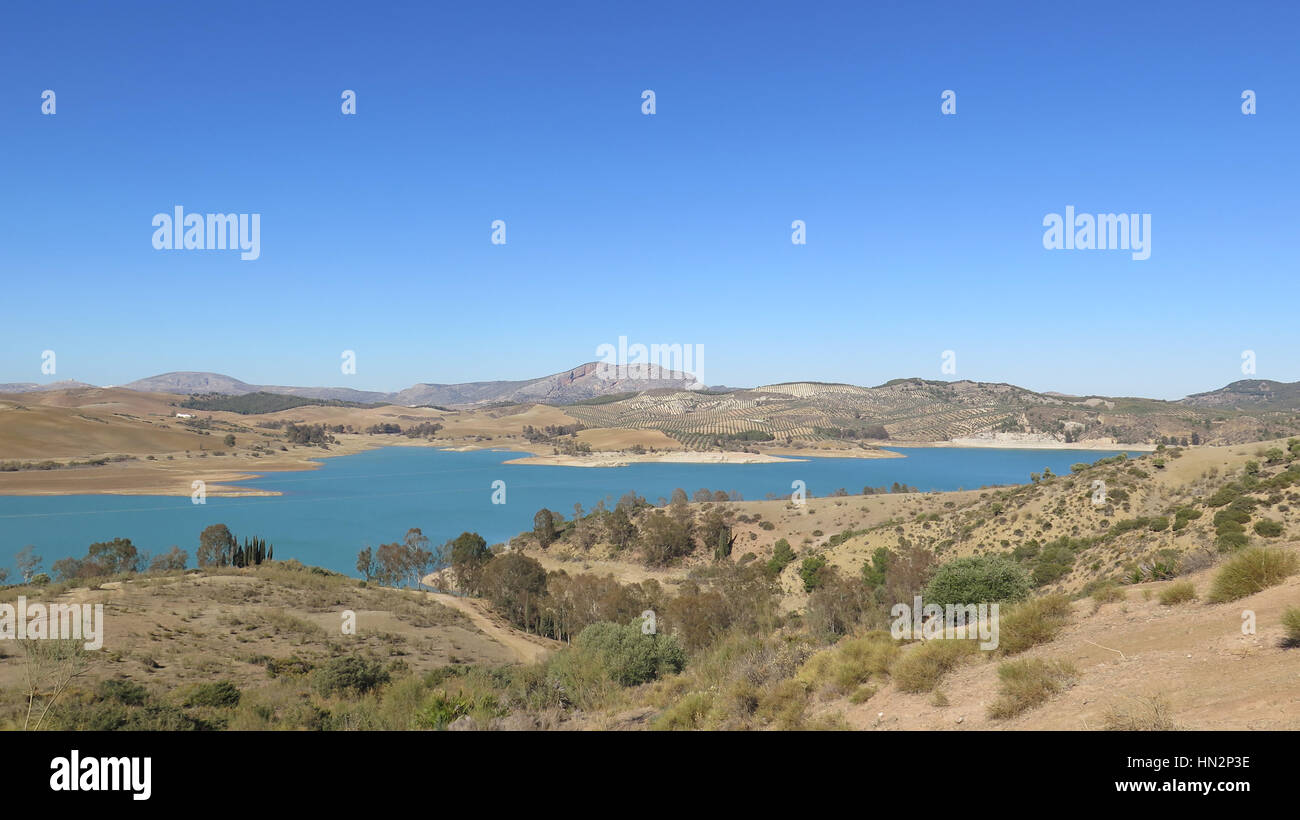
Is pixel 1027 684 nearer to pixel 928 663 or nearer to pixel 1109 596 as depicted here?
pixel 928 663

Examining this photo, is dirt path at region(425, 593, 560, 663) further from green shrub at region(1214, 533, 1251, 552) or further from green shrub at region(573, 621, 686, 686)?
green shrub at region(1214, 533, 1251, 552)

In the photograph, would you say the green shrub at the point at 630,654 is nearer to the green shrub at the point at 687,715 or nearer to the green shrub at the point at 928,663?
the green shrub at the point at 687,715

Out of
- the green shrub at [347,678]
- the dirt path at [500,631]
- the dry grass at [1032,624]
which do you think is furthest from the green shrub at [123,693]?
the dry grass at [1032,624]

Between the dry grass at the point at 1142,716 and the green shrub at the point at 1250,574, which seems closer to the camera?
the dry grass at the point at 1142,716

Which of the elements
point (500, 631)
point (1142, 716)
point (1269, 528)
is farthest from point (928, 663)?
point (500, 631)
